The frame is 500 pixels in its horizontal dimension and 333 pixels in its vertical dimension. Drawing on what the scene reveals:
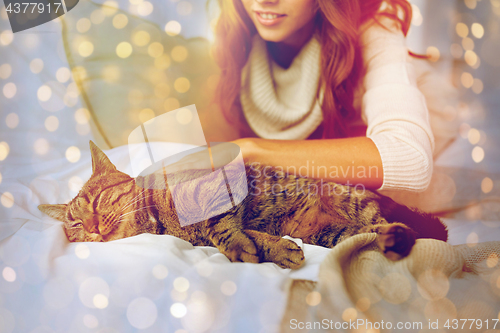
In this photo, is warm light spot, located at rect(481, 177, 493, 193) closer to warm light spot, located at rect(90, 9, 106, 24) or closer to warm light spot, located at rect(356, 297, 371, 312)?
warm light spot, located at rect(356, 297, 371, 312)

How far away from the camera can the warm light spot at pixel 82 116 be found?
57 cm

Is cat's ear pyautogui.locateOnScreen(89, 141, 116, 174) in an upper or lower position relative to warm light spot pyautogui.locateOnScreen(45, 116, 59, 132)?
lower

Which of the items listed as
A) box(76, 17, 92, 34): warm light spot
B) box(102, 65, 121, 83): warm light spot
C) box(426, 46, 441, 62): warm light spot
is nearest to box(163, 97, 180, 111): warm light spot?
box(102, 65, 121, 83): warm light spot

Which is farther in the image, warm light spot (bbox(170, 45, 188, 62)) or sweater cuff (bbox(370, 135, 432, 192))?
warm light spot (bbox(170, 45, 188, 62))

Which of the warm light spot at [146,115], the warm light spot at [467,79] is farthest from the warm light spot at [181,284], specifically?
the warm light spot at [467,79]

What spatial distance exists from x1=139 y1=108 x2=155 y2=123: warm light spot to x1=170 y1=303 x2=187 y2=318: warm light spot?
1.30 ft

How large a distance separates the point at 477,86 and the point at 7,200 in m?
1.00

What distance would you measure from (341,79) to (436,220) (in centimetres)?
34

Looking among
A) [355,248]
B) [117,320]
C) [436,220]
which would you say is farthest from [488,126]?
[117,320]

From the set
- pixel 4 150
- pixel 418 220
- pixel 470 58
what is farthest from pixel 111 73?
pixel 470 58

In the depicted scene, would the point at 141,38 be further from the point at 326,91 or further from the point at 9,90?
the point at 326,91

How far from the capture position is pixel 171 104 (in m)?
0.57

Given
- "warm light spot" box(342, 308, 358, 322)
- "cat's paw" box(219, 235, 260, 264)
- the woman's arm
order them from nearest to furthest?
"warm light spot" box(342, 308, 358, 322) < "cat's paw" box(219, 235, 260, 264) < the woman's arm

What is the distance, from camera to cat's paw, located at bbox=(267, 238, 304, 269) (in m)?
0.36
